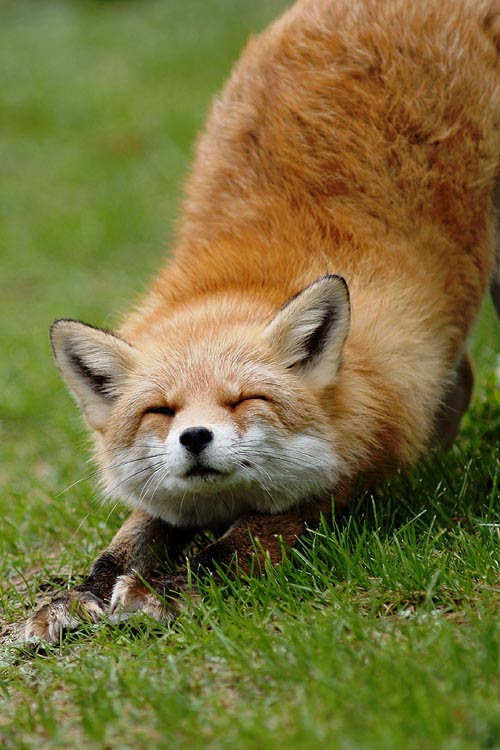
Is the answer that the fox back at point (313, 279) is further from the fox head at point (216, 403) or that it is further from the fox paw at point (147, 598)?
the fox paw at point (147, 598)

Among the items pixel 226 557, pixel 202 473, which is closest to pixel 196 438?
pixel 202 473

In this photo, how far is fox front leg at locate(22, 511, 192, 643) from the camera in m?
4.38

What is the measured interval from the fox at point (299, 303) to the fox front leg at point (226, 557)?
0.04ft

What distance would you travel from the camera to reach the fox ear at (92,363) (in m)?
4.78

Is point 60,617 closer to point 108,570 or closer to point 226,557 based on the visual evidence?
point 108,570

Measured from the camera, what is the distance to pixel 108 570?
15.8 feet

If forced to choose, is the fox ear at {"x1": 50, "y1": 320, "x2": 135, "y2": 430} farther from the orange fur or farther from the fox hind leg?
the fox hind leg

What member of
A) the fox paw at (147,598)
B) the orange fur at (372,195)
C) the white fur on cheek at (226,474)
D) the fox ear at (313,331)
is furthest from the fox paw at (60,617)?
the fox ear at (313,331)

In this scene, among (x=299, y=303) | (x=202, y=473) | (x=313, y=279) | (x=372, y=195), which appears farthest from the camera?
(x=372, y=195)

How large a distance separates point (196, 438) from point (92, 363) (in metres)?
0.96

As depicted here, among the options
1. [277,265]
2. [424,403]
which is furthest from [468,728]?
[277,265]

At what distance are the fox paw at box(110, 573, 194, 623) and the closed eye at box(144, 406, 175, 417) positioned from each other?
2.56 ft

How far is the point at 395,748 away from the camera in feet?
8.98

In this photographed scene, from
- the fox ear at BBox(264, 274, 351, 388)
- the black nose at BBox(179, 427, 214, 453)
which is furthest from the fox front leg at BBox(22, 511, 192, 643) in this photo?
the fox ear at BBox(264, 274, 351, 388)
